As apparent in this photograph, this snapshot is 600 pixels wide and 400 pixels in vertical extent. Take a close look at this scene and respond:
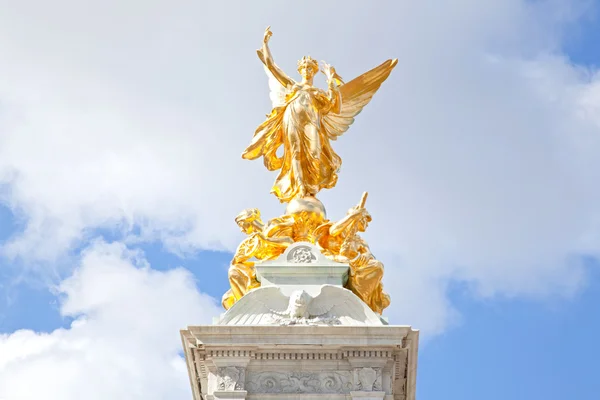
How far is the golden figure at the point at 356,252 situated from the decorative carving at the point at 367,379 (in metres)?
2.62

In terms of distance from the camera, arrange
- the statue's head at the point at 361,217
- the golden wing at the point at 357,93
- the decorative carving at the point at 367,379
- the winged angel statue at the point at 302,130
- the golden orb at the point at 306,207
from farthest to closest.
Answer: the golden wing at the point at 357,93 < the winged angel statue at the point at 302,130 < the golden orb at the point at 306,207 < the statue's head at the point at 361,217 < the decorative carving at the point at 367,379

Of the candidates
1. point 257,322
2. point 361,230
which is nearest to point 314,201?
point 361,230

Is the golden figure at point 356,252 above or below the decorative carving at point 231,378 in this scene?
above

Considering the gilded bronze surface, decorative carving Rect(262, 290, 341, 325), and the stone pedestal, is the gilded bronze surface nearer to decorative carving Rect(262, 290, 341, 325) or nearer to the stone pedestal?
decorative carving Rect(262, 290, 341, 325)

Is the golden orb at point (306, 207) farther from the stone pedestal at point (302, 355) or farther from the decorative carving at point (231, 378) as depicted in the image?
the decorative carving at point (231, 378)

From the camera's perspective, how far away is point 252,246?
1097 inches

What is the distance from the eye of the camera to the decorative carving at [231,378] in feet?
80.7

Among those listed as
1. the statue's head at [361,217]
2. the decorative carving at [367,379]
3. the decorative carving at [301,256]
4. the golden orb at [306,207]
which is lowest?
the decorative carving at [367,379]

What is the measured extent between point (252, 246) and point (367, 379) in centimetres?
463

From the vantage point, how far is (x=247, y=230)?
2812cm

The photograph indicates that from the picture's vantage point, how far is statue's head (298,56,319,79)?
30.8m

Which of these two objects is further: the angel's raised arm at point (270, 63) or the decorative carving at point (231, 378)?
the angel's raised arm at point (270, 63)

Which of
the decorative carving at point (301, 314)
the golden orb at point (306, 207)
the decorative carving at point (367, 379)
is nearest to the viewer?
the decorative carving at point (367, 379)

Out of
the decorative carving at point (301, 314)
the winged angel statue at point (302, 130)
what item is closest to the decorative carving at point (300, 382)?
the decorative carving at point (301, 314)
